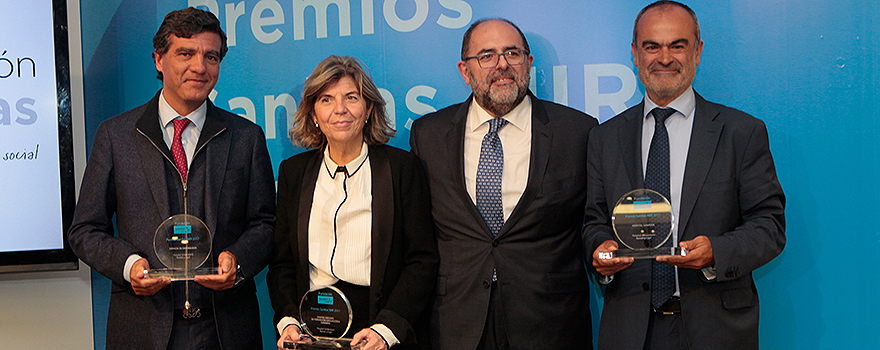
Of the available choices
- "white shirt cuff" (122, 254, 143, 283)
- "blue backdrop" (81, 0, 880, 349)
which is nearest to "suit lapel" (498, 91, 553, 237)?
"blue backdrop" (81, 0, 880, 349)

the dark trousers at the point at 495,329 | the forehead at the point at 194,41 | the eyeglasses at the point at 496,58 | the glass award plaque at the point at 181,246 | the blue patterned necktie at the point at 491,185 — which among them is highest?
the forehead at the point at 194,41

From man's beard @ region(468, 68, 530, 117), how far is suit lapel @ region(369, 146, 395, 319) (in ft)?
1.56

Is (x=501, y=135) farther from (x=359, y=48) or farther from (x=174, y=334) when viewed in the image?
(x=174, y=334)

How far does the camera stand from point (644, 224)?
2086mm

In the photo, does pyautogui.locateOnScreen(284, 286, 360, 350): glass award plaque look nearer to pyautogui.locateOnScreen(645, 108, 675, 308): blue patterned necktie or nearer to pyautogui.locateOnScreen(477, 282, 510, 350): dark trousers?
pyautogui.locateOnScreen(477, 282, 510, 350): dark trousers

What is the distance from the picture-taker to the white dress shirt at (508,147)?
8.02ft

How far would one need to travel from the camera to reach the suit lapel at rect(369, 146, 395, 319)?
7.41 ft

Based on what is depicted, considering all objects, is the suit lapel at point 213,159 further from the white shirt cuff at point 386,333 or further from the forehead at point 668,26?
the forehead at point 668,26

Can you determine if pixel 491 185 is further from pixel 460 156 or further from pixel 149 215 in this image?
pixel 149 215

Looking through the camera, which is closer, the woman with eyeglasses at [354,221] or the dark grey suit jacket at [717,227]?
the dark grey suit jacket at [717,227]

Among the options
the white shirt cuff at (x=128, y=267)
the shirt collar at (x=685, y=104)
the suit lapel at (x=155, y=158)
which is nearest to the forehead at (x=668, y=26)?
the shirt collar at (x=685, y=104)

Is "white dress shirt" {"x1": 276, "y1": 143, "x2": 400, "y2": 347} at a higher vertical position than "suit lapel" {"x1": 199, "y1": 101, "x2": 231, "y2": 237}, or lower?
lower

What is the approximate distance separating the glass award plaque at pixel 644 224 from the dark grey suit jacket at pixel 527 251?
13.4 inches

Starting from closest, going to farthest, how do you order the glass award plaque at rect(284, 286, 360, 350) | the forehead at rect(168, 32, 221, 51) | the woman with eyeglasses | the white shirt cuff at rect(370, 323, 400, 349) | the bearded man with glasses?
the glass award plaque at rect(284, 286, 360, 350) < the white shirt cuff at rect(370, 323, 400, 349) < the woman with eyeglasses < the bearded man with glasses < the forehead at rect(168, 32, 221, 51)
